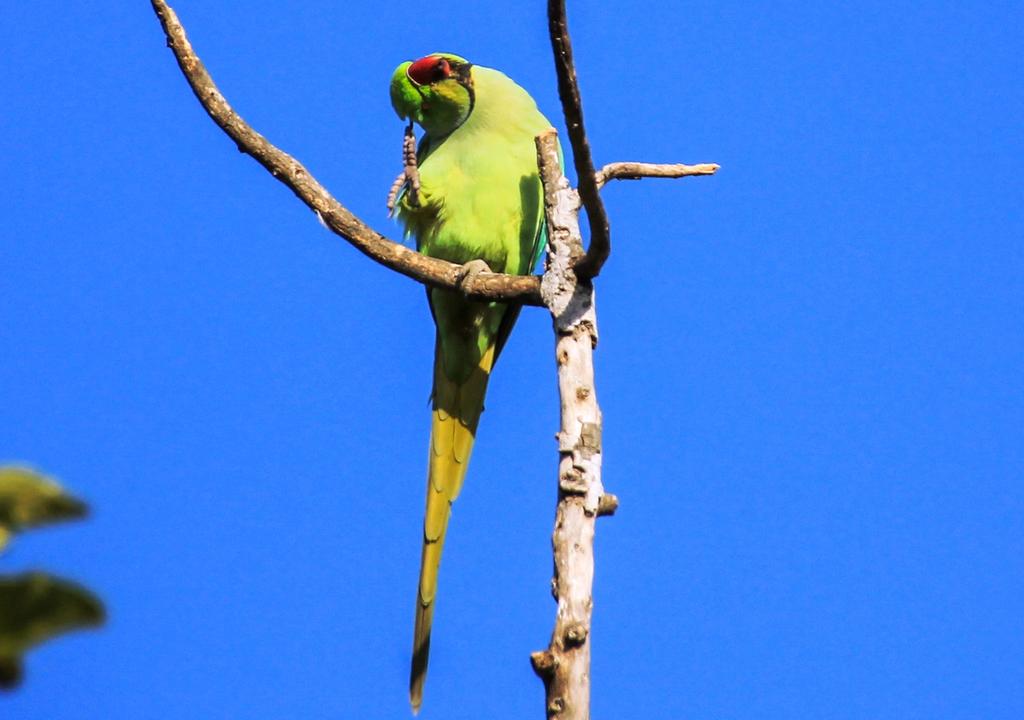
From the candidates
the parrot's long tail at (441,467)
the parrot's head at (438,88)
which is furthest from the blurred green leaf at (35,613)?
the parrot's head at (438,88)

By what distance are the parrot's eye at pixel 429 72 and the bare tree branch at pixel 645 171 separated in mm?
1412

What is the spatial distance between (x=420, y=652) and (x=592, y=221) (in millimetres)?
1682

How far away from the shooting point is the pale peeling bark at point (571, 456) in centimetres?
252

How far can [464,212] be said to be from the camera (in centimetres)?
437

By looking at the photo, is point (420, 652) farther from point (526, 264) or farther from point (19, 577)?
point (19, 577)

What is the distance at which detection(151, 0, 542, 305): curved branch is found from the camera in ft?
11.8

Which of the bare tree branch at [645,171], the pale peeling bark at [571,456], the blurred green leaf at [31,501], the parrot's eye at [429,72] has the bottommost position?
the blurred green leaf at [31,501]

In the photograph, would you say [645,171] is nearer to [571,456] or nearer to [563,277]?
[563,277]

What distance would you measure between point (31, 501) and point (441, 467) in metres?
3.69

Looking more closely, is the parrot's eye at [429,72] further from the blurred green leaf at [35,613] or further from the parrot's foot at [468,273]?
the blurred green leaf at [35,613]

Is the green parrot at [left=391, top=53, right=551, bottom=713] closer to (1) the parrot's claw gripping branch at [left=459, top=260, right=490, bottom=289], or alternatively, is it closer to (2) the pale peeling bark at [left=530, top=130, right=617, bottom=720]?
(1) the parrot's claw gripping branch at [left=459, top=260, right=490, bottom=289]

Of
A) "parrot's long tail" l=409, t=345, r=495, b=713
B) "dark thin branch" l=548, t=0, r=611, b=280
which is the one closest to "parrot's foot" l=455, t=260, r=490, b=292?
"dark thin branch" l=548, t=0, r=611, b=280

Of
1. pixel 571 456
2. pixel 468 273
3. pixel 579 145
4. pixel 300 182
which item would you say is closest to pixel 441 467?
pixel 468 273

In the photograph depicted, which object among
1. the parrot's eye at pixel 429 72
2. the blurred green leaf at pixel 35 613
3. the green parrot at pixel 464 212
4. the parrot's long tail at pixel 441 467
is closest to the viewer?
the blurred green leaf at pixel 35 613
